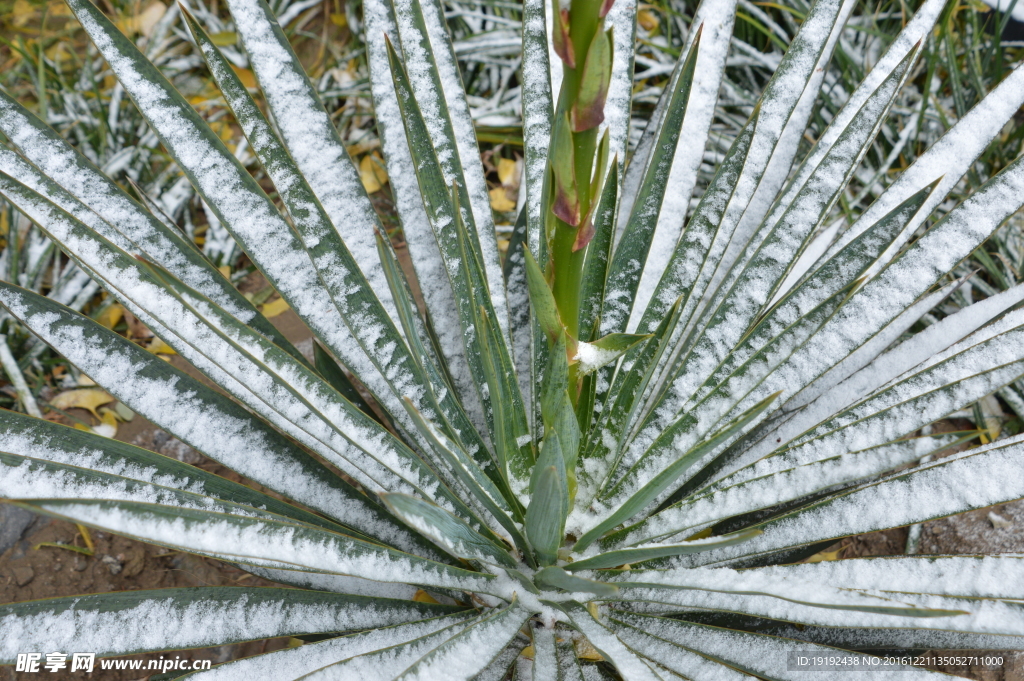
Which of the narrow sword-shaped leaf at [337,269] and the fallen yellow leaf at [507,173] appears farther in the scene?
the fallen yellow leaf at [507,173]

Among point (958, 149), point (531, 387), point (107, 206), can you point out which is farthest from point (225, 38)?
point (958, 149)

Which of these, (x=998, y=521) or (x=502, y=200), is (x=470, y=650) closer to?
(x=998, y=521)

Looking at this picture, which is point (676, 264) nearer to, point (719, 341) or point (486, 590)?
point (719, 341)

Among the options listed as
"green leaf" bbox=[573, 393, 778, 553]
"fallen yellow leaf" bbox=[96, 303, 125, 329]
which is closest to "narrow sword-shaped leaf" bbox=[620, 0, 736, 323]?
"green leaf" bbox=[573, 393, 778, 553]

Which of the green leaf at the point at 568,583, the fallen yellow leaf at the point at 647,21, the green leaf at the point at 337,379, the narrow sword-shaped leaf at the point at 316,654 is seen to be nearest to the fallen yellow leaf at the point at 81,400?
the green leaf at the point at 337,379

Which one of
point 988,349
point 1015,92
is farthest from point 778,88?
point 988,349

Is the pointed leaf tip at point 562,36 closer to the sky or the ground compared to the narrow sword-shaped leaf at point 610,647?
closer to the sky

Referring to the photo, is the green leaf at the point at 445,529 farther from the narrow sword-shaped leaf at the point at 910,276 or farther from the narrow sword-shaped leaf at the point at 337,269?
the narrow sword-shaped leaf at the point at 910,276
